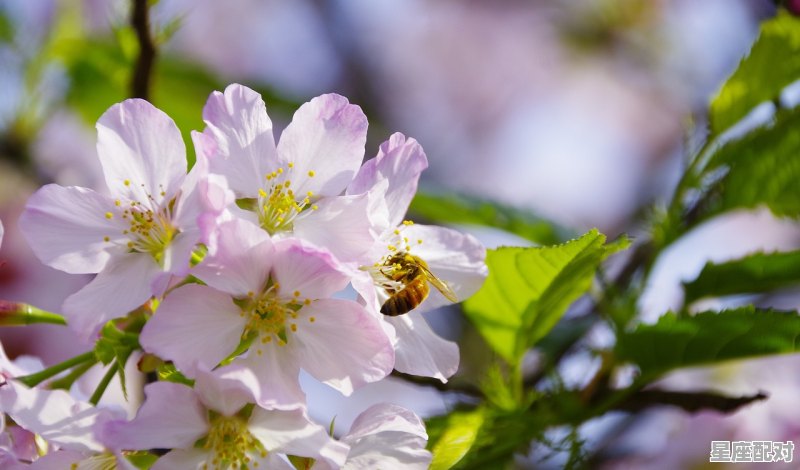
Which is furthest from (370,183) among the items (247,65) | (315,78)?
(247,65)

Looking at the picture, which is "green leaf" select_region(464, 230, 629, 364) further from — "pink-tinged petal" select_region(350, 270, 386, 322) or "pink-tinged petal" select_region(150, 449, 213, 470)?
"pink-tinged petal" select_region(150, 449, 213, 470)

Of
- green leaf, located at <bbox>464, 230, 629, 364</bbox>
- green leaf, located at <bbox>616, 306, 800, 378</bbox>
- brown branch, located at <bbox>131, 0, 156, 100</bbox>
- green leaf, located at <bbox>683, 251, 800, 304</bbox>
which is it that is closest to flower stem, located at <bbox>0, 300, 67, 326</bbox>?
brown branch, located at <bbox>131, 0, 156, 100</bbox>

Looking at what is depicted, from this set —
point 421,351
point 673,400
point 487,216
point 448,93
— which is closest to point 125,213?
point 421,351

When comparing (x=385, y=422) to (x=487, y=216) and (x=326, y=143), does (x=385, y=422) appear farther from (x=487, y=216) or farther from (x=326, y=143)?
(x=487, y=216)

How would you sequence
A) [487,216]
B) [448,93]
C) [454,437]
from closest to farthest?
[454,437], [487,216], [448,93]

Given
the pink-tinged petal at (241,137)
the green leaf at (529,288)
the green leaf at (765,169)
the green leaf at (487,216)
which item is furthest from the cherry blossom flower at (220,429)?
the green leaf at (765,169)

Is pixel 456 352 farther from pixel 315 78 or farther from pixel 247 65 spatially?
pixel 247 65
